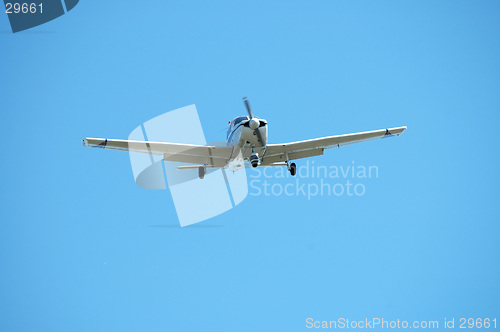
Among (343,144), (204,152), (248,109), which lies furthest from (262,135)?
(343,144)

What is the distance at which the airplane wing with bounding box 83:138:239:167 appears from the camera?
2655cm

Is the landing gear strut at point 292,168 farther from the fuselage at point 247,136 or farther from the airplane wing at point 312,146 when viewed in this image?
the fuselage at point 247,136

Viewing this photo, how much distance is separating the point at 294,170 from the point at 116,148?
897 centimetres

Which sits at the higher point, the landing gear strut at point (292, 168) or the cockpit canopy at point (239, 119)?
the cockpit canopy at point (239, 119)

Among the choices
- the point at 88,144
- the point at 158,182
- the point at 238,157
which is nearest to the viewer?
the point at 88,144

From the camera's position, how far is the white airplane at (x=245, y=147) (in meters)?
26.4

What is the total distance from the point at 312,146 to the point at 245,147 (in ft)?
14.9

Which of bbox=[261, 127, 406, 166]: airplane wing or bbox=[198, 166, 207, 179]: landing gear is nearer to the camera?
bbox=[198, 166, 207, 179]: landing gear

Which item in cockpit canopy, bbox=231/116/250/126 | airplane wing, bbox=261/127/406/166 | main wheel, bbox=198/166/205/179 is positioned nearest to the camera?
cockpit canopy, bbox=231/116/250/126

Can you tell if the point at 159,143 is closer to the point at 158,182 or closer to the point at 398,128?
the point at 158,182

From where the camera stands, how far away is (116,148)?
26906 millimetres

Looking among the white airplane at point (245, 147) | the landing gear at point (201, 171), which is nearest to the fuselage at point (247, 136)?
the white airplane at point (245, 147)

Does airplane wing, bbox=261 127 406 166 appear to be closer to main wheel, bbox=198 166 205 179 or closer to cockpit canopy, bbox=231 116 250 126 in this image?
cockpit canopy, bbox=231 116 250 126

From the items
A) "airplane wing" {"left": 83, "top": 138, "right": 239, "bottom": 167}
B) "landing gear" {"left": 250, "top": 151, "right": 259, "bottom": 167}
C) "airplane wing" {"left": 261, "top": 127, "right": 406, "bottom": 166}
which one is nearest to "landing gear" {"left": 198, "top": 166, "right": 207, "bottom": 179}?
"airplane wing" {"left": 83, "top": 138, "right": 239, "bottom": 167}
